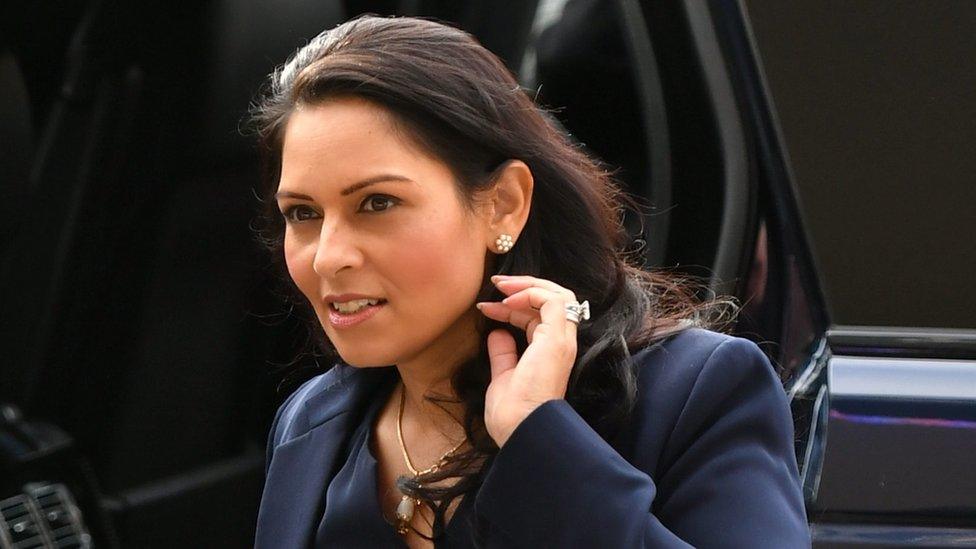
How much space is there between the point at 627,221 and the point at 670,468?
0.89m

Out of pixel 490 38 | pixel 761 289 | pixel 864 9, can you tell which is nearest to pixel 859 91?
pixel 864 9

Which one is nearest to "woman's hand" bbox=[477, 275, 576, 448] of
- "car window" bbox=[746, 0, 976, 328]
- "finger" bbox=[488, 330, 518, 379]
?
"finger" bbox=[488, 330, 518, 379]

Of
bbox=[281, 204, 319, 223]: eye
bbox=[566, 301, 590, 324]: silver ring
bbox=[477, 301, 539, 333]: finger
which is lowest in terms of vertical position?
bbox=[566, 301, 590, 324]: silver ring

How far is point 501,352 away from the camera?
1.74 metres

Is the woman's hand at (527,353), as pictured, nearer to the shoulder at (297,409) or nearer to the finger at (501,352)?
the finger at (501,352)

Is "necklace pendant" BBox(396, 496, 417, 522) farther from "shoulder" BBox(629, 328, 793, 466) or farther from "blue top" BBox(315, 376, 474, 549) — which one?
"shoulder" BBox(629, 328, 793, 466)

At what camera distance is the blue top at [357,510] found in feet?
6.10

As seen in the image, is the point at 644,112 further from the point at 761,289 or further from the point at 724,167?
the point at 761,289

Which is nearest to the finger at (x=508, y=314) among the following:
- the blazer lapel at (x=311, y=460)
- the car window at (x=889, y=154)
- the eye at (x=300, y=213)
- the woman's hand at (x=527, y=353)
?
the woman's hand at (x=527, y=353)

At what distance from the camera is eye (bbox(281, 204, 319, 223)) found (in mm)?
1770

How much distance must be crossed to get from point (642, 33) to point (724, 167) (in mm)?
267

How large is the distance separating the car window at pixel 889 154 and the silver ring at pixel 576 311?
484 millimetres

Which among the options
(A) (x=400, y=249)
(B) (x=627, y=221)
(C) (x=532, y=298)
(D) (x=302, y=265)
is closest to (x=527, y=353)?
(C) (x=532, y=298)

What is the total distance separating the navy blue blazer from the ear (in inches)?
8.0
